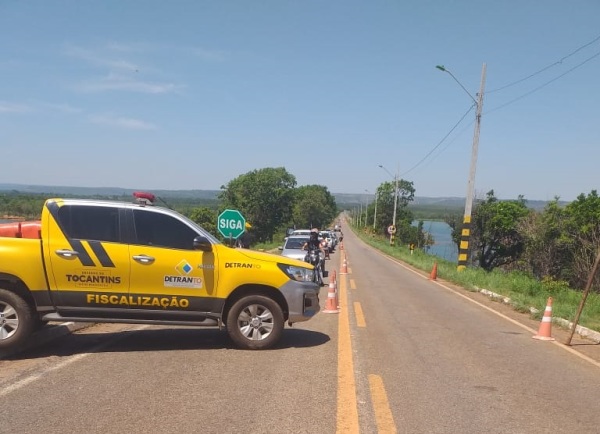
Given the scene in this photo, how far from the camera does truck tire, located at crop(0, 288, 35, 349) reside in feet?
21.9

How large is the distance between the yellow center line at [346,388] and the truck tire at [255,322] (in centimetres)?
100

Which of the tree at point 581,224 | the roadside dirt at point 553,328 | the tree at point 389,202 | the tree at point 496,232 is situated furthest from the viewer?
the tree at point 389,202

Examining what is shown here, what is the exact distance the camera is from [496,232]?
59594mm

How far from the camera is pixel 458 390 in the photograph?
19.5ft

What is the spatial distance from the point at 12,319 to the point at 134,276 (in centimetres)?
154

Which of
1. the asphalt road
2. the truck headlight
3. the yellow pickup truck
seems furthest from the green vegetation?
the yellow pickup truck

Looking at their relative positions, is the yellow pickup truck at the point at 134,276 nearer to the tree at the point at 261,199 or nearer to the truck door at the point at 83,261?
the truck door at the point at 83,261

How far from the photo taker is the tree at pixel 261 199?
112m

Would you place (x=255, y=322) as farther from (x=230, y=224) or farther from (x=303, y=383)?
(x=230, y=224)

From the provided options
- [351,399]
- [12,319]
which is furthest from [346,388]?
[12,319]

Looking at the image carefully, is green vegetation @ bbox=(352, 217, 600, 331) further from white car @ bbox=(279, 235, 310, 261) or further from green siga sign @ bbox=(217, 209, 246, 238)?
green siga sign @ bbox=(217, 209, 246, 238)

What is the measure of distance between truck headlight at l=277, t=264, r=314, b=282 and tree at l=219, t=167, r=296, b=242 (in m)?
101

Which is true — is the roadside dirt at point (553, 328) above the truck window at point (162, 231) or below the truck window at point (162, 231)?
below

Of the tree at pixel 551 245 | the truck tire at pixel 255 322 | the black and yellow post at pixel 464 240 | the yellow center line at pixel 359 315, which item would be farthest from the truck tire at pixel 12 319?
the tree at pixel 551 245
